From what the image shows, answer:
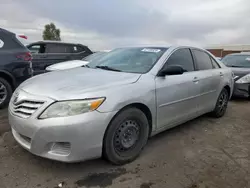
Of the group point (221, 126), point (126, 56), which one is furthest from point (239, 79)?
point (126, 56)

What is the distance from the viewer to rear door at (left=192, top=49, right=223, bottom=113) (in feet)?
14.1

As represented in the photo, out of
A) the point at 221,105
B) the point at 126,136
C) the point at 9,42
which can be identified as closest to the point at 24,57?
the point at 9,42

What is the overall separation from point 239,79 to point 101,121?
5.62m

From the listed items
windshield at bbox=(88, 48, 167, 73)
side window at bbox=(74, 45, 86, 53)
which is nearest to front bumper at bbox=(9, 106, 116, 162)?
windshield at bbox=(88, 48, 167, 73)

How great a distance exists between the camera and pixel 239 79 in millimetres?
6938

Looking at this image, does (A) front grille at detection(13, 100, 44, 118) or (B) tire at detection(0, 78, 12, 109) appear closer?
(A) front grille at detection(13, 100, 44, 118)

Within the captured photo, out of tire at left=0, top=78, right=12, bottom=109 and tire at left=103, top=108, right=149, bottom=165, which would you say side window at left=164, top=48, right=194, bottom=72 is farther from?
tire at left=0, top=78, right=12, bottom=109

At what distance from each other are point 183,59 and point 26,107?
8.47 ft

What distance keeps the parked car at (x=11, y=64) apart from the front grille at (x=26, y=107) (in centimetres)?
262

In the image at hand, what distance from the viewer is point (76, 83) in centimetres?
290

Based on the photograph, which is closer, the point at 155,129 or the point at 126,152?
the point at 126,152

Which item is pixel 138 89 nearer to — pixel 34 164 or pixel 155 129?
pixel 155 129

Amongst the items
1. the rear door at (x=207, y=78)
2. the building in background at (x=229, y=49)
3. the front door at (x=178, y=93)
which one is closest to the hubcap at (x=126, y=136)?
the front door at (x=178, y=93)

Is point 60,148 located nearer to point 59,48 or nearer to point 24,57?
point 24,57
